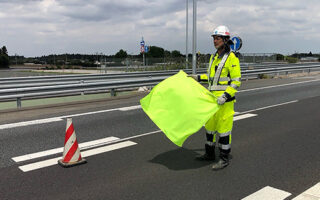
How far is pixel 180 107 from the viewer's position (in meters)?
4.75

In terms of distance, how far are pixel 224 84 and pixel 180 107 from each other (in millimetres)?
773

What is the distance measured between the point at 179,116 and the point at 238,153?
1651 millimetres

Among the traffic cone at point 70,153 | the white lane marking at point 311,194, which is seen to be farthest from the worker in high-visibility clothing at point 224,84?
the traffic cone at point 70,153

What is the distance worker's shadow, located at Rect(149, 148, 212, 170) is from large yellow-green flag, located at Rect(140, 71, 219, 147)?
24.6 inches

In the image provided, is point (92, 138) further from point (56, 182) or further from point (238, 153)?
point (238, 153)

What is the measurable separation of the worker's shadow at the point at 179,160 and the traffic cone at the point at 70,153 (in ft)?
4.01

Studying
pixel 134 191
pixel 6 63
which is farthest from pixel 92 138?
pixel 6 63

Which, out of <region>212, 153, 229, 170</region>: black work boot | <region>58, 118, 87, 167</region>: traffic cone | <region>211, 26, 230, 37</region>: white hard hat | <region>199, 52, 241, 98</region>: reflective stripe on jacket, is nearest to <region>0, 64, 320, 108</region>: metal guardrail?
<region>58, 118, 87, 167</region>: traffic cone

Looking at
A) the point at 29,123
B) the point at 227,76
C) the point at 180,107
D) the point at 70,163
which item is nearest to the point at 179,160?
the point at 180,107

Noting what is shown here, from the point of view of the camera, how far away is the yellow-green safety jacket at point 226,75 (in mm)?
4707

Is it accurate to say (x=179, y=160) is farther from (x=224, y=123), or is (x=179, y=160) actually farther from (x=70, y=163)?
(x=70, y=163)

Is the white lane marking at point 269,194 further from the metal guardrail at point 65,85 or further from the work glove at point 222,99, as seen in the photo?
the metal guardrail at point 65,85

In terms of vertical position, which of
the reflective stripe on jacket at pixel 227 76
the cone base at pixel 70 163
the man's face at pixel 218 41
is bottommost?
the cone base at pixel 70 163

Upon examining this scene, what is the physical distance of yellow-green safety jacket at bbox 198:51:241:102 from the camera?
471cm
